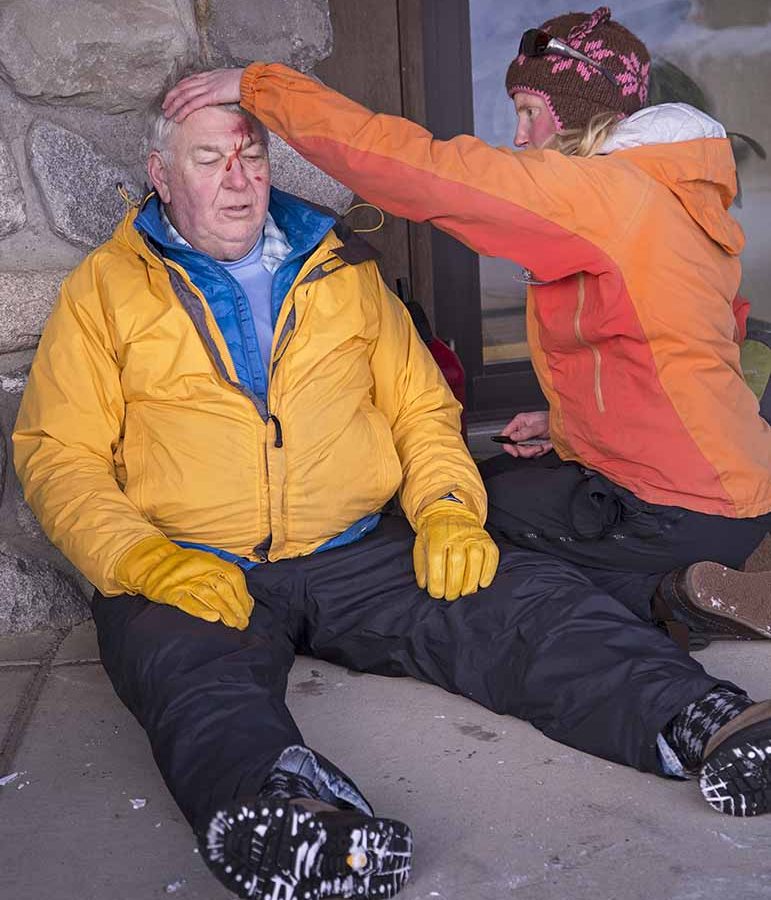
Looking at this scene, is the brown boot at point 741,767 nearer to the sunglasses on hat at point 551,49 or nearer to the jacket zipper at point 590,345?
the jacket zipper at point 590,345

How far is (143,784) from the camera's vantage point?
2174 mm

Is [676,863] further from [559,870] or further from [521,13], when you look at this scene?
[521,13]

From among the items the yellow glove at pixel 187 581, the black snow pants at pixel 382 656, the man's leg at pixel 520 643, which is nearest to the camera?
the black snow pants at pixel 382 656

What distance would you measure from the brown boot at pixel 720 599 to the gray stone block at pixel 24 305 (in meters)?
1.45

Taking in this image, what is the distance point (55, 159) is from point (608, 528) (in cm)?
144

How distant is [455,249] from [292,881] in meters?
2.72

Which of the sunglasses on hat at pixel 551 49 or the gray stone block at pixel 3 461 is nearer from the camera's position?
the sunglasses on hat at pixel 551 49

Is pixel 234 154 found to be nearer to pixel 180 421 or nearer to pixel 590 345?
pixel 180 421

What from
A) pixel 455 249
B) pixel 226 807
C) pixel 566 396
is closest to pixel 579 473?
pixel 566 396

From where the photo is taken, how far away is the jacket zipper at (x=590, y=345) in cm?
253

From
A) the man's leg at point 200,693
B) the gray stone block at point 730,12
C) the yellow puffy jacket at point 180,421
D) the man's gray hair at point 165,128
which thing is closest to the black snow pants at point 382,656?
the man's leg at point 200,693

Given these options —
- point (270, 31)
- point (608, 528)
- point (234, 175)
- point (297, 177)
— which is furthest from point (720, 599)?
point (270, 31)

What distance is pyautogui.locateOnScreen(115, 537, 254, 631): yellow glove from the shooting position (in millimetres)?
2260

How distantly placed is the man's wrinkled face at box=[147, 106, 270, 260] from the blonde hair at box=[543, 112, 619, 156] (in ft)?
1.96
